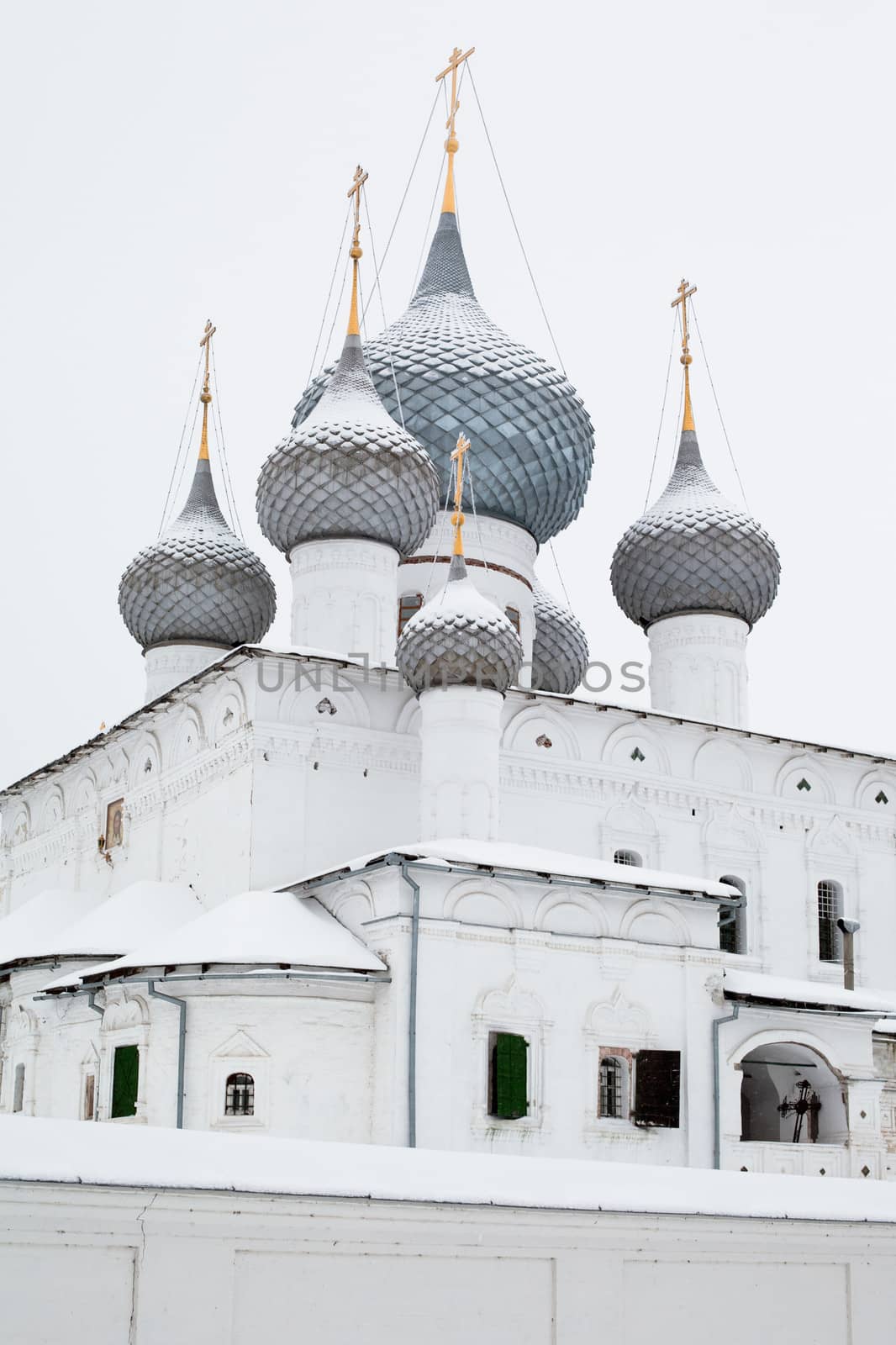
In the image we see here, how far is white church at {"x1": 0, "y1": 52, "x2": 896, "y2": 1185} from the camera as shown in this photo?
11531 millimetres

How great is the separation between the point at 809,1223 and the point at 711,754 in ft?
31.3

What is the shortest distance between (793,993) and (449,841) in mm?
2869

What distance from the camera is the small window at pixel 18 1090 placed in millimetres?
13578

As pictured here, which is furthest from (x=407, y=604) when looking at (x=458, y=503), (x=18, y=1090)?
(x=18, y=1090)

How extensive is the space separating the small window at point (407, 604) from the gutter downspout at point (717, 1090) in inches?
233

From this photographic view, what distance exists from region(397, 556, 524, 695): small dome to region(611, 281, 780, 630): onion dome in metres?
4.60

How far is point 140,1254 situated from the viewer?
17.0ft

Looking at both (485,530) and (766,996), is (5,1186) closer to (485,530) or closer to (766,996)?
(766,996)

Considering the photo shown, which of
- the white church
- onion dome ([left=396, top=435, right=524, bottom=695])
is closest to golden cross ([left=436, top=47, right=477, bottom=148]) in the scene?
the white church

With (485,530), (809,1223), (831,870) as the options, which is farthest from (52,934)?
(809,1223)

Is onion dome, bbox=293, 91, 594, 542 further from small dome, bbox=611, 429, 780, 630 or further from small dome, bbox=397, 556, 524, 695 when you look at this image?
small dome, bbox=397, 556, 524, 695

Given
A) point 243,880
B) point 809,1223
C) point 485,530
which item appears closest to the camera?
point 809,1223

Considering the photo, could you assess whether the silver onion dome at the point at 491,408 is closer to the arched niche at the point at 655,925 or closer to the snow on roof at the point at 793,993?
the arched niche at the point at 655,925

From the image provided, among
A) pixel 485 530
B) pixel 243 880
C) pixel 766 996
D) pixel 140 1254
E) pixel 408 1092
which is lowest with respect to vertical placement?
pixel 140 1254
